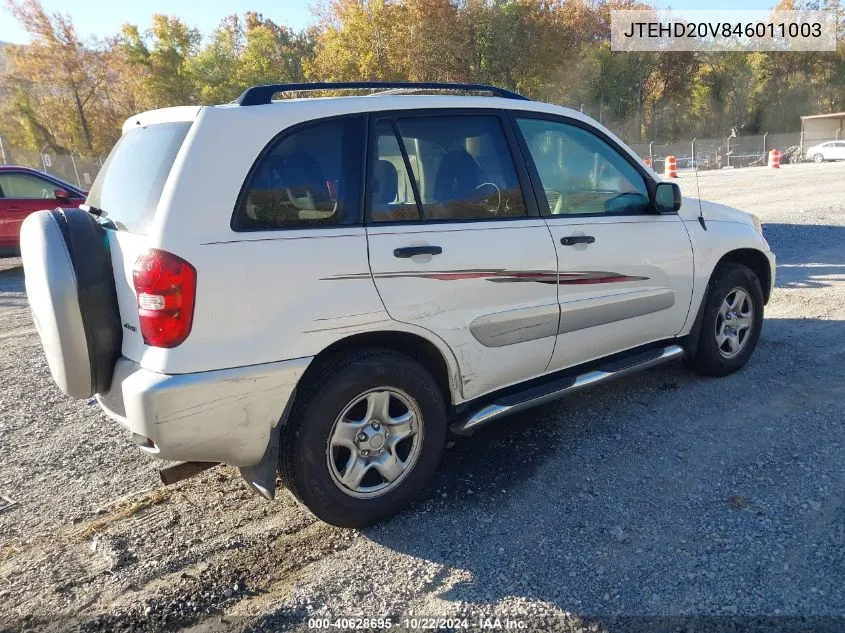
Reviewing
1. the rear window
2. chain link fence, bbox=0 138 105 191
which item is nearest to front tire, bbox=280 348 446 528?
the rear window

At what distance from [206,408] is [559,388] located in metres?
1.95

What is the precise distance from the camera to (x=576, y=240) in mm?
3566

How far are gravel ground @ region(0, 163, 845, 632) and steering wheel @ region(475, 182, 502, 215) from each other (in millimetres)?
1404

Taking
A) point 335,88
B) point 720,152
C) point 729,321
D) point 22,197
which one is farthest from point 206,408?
point 720,152

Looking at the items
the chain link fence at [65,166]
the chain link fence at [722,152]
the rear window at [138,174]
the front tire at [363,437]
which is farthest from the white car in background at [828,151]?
the rear window at [138,174]

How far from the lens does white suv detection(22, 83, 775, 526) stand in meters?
2.53

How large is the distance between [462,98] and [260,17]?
5977 centimetres

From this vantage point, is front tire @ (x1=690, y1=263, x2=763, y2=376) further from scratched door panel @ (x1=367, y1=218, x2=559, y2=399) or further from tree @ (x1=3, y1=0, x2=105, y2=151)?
tree @ (x1=3, y1=0, x2=105, y2=151)

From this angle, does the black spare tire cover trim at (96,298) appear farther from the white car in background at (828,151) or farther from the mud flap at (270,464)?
the white car in background at (828,151)

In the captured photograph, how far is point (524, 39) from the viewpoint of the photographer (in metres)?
38.1

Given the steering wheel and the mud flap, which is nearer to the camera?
the mud flap

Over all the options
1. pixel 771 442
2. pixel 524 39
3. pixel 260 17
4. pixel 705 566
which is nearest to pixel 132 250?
pixel 705 566

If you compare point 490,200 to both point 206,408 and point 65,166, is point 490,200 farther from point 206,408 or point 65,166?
point 65,166

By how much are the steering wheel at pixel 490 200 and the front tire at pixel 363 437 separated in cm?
91
